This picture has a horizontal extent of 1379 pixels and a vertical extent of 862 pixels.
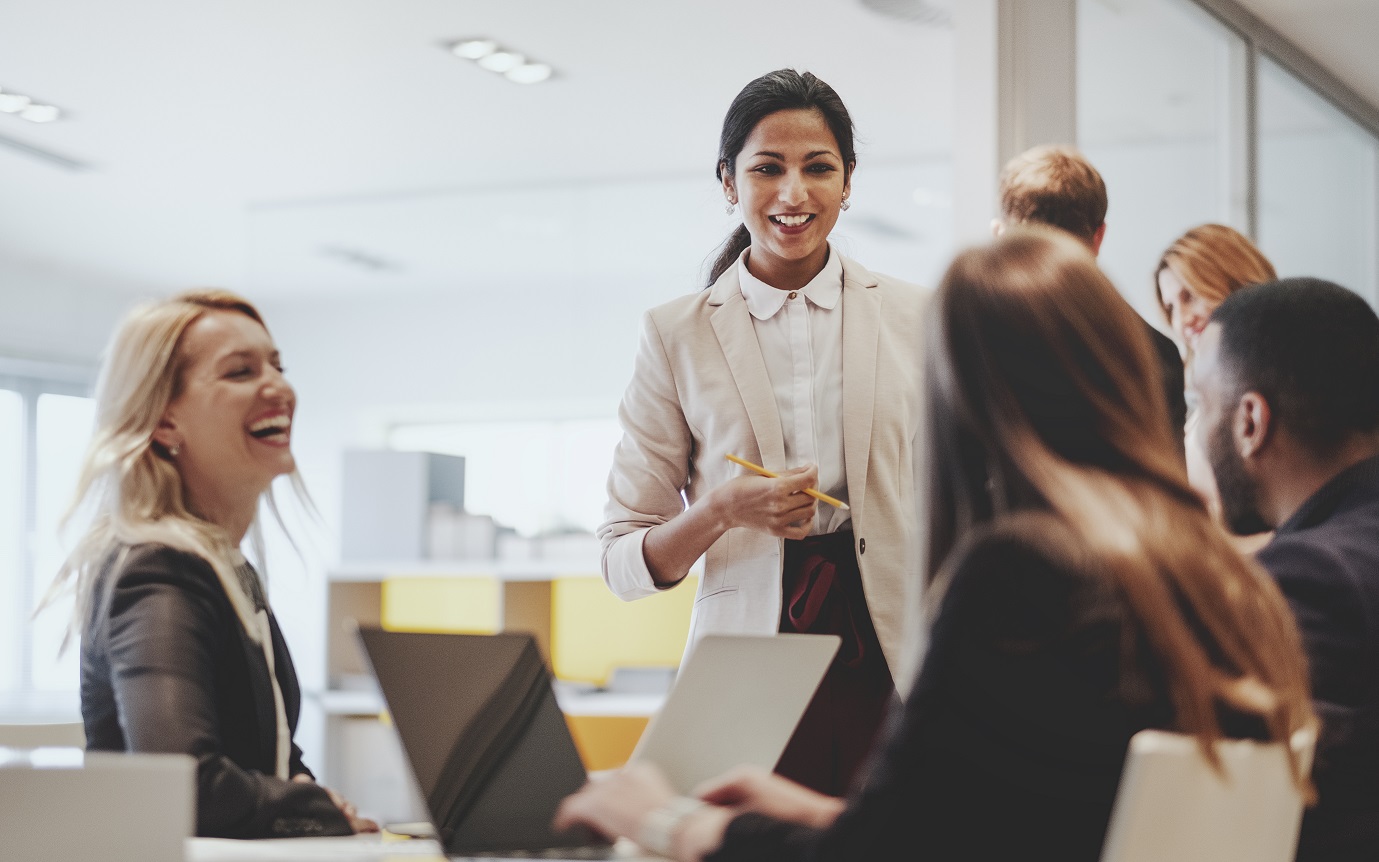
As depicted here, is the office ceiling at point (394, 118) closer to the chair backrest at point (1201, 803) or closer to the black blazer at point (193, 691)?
the black blazer at point (193, 691)

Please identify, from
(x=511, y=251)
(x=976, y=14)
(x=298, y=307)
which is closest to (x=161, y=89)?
(x=511, y=251)

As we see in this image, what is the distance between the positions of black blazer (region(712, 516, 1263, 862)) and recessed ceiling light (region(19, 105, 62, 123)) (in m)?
5.64

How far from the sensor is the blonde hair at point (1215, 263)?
2799 millimetres

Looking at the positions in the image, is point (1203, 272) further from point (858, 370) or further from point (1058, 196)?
point (858, 370)

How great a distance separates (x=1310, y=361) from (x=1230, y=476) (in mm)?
150

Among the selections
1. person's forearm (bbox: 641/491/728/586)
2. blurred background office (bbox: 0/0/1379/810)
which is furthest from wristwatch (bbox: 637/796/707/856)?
blurred background office (bbox: 0/0/1379/810)

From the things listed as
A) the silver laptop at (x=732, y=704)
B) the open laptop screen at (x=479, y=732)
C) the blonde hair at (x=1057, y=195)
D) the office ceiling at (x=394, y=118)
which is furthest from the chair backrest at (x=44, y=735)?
the office ceiling at (x=394, y=118)

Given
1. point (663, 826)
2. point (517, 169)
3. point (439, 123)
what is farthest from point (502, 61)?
point (663, 826)

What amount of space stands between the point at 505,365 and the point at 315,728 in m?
1.82

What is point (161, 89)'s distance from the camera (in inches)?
218

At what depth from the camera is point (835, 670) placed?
1.90 metres

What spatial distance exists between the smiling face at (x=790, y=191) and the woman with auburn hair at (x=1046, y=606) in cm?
95

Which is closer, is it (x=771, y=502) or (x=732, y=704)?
(x=732, y=704)

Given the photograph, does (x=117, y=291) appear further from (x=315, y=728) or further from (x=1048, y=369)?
(x=1048, y=369)
